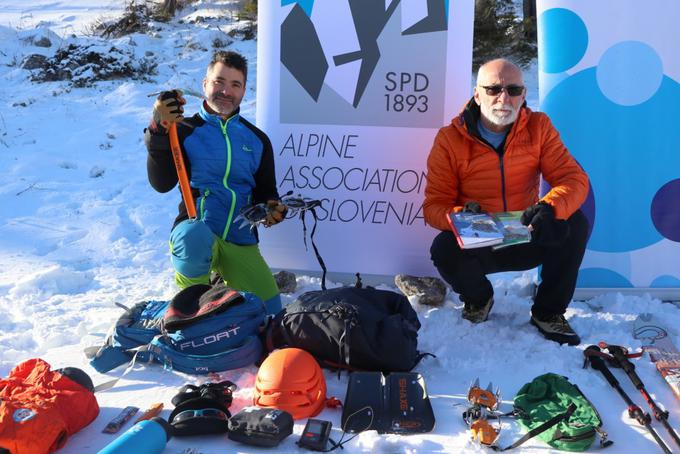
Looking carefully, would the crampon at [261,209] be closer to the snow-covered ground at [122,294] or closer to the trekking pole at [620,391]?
A: the snow-covered ground at [122,294]

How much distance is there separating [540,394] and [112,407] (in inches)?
65.4

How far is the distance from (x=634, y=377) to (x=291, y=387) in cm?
138

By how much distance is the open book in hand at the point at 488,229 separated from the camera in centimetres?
254

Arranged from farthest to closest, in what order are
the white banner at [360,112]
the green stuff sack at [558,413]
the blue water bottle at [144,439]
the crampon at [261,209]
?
the white banner at [360,112] < the crampon at [261,209] < the green stuff sack at [558,413] < the blue water bottle at [144,439]

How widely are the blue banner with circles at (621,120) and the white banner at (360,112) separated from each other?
52cm

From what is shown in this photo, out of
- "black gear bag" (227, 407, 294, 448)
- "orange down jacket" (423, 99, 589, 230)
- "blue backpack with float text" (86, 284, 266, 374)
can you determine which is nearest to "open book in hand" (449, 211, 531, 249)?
"orange down jacket" (423, 99, 589, 230)

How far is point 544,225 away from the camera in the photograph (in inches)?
103

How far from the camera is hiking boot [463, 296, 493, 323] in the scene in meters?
2.99

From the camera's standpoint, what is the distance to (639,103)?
3.10m

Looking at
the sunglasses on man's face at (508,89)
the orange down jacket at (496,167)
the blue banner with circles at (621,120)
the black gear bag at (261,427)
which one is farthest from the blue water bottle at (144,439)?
the blue banner with circles at (621,120)

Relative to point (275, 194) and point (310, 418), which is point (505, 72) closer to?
point (275, 194)

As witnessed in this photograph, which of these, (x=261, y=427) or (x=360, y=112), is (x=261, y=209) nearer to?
(x=360, y=112)

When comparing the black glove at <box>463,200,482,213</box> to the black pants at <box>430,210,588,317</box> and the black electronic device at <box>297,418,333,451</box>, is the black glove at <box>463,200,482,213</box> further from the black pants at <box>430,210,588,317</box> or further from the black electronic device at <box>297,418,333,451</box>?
the black electronic device at <box>297,418,333,451</box>

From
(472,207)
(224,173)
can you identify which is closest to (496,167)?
(472,207)
